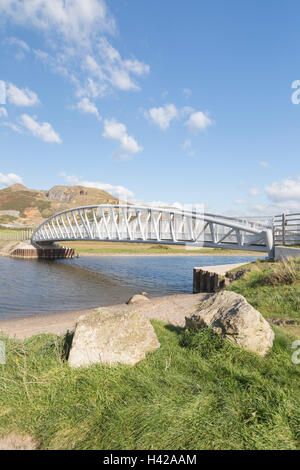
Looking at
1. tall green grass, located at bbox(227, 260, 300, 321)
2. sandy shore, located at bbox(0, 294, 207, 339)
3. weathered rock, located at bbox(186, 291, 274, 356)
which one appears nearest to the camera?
weathered rock, located at bbox(186, 291, 274, 356)

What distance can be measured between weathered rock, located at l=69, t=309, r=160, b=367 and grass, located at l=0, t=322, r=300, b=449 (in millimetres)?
195

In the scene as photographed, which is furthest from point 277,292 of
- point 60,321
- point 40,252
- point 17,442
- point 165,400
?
point 40,252

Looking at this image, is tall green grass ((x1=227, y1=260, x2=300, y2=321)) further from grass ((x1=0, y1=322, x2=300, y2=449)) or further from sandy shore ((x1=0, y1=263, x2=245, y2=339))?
grass ((x1=0, y1=322, x2=300, y2=449))

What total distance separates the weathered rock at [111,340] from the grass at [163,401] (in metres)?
0.20

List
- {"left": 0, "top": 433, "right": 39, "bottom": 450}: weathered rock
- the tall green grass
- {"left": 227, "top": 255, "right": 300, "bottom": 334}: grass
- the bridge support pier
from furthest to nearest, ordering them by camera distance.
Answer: the bridge support pier
the tall green grass
{"left": 227, "top": 255, "right": 300, "bottom": 334}: grass
{"left": 0, "top": 433, "right": 39, "bottom": 450}: weathered rock

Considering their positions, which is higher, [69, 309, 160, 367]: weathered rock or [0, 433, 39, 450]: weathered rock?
[69, 309, 160, 367]: weathered rock

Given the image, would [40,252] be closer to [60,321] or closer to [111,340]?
[60,321]

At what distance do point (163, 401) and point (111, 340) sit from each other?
161 centimetres

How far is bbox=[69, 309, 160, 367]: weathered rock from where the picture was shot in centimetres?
473

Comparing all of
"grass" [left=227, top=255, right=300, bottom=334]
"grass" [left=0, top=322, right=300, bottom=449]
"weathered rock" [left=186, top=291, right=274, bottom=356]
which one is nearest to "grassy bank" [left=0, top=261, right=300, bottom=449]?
"grass" [left=0, top=322, right=300, bottom=449]

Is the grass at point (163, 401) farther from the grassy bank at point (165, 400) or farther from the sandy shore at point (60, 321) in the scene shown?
the sandy shore at point (60, 321)

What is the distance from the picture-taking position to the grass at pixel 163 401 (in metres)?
3.12

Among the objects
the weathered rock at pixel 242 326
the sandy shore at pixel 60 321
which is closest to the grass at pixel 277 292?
the weathered rock at pixel 242 326
